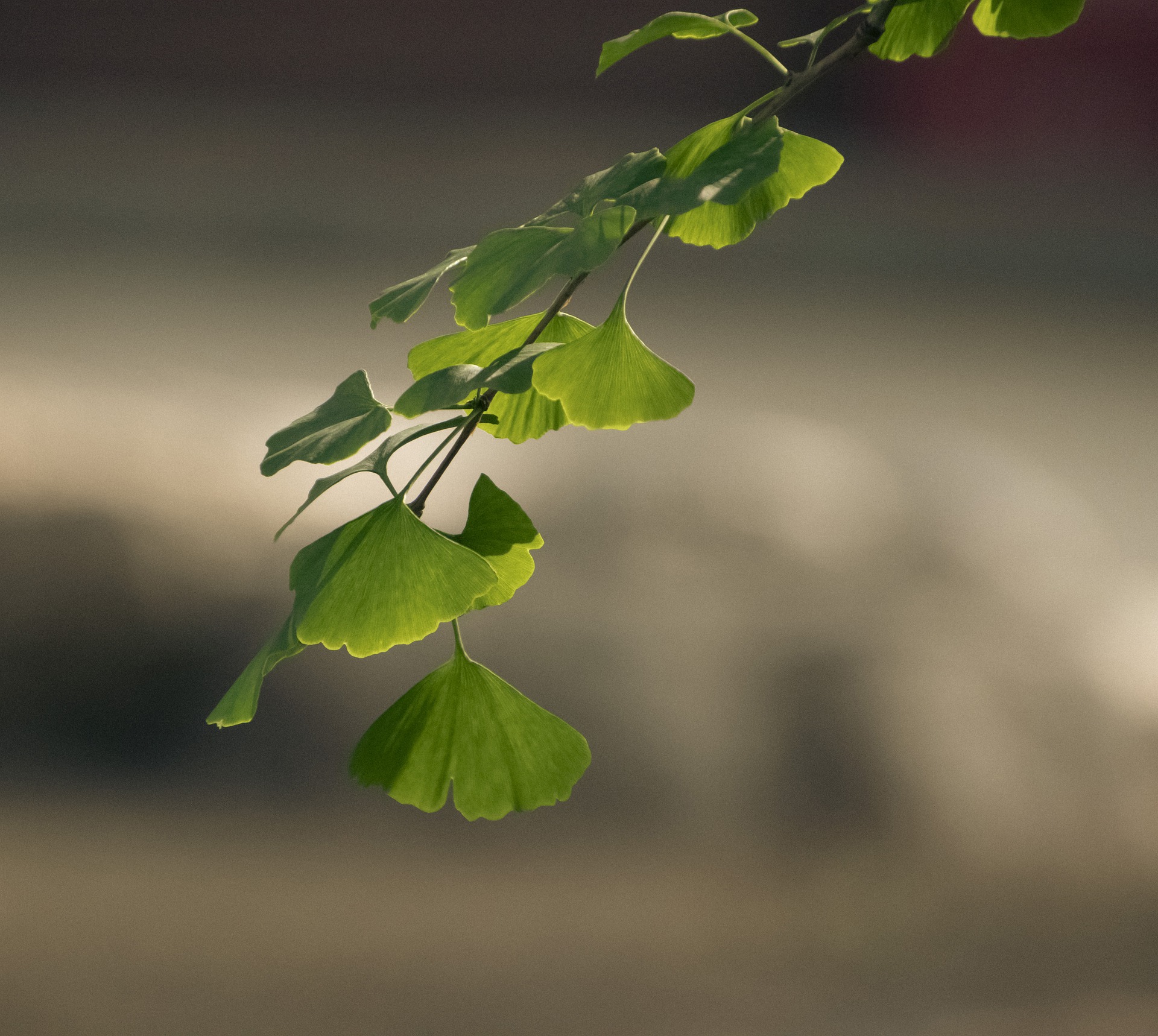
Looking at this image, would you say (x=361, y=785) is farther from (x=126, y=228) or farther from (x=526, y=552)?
(x=126, y=228)

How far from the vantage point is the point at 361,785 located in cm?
15

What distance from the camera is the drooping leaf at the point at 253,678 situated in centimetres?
13

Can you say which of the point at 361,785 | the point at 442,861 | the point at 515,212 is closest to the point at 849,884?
the point at 442,861

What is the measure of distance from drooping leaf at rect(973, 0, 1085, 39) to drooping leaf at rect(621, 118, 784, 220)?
0.14 ft

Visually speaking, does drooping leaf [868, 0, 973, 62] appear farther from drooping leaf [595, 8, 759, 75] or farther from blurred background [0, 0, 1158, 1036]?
blurred background [0, 0, 1158, 1036]

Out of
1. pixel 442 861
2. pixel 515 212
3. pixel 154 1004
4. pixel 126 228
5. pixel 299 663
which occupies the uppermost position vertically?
pixel 515 212

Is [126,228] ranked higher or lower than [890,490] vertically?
higher

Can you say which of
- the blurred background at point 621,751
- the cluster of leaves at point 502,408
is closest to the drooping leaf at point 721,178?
the cluster of leaves at point 502,408

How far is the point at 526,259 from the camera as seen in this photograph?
0.42ft

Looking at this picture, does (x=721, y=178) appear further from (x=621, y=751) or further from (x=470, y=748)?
(x=621, y=751)

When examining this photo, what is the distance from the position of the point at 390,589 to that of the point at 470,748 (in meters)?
0.03

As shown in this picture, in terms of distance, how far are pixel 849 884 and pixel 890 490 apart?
0.31m

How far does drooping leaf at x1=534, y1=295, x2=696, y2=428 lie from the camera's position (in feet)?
0.45

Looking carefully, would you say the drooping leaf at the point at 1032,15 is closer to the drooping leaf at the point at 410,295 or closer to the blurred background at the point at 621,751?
the drooping leaf at the point at 410,295
